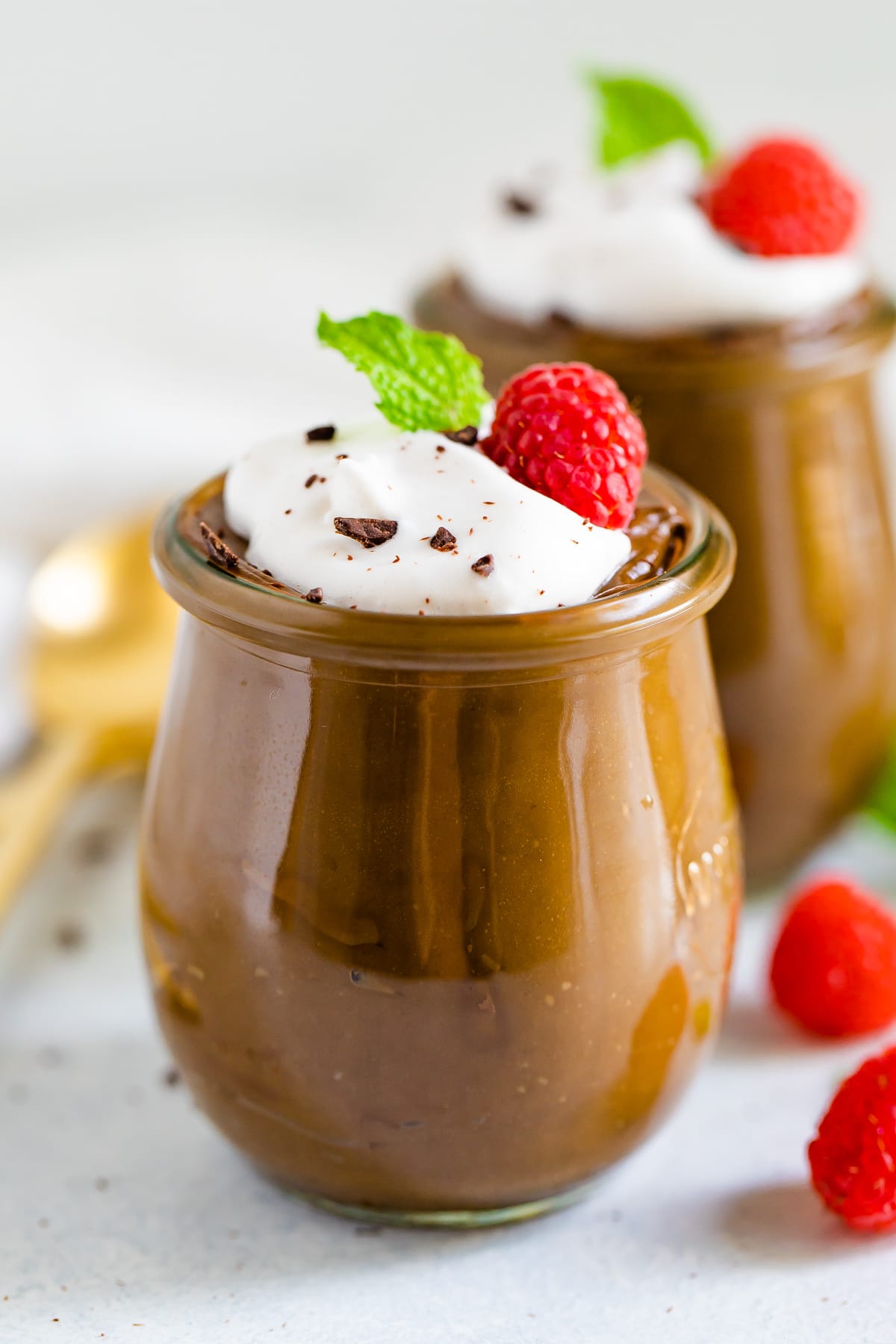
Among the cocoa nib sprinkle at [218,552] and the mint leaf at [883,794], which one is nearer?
the cocoa nib sprinkle at [218,552]

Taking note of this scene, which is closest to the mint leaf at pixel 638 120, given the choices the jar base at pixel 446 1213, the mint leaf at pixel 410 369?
the mint leaf at pixel 410 369

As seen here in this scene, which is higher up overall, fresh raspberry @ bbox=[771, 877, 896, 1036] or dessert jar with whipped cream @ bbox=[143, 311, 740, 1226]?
dessert jar with whipped cream @ bbox=[143, 311, 740, 1226]

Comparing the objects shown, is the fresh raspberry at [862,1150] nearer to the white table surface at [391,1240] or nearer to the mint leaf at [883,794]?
the white table surface at [391,1240]

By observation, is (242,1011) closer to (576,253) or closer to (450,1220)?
(450,1220)

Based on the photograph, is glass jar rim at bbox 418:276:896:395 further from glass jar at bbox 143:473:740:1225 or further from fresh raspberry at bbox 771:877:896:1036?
fresh raspberry at bbox 771:877:896:1036

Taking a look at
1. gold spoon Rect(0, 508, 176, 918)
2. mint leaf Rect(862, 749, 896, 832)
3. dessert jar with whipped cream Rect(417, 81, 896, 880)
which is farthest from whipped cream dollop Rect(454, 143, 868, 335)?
gold spoon Rect(0, 508, 176, 918)

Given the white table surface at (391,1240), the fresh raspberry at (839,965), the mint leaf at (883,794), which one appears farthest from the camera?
the mint leaf at (883,794)

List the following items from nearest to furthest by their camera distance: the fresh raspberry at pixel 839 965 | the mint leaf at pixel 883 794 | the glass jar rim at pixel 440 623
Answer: the glass jar rim at pixel 440 623
the fresh raspberry at pixel 839 965
the mint leaf at pixel 883 794
